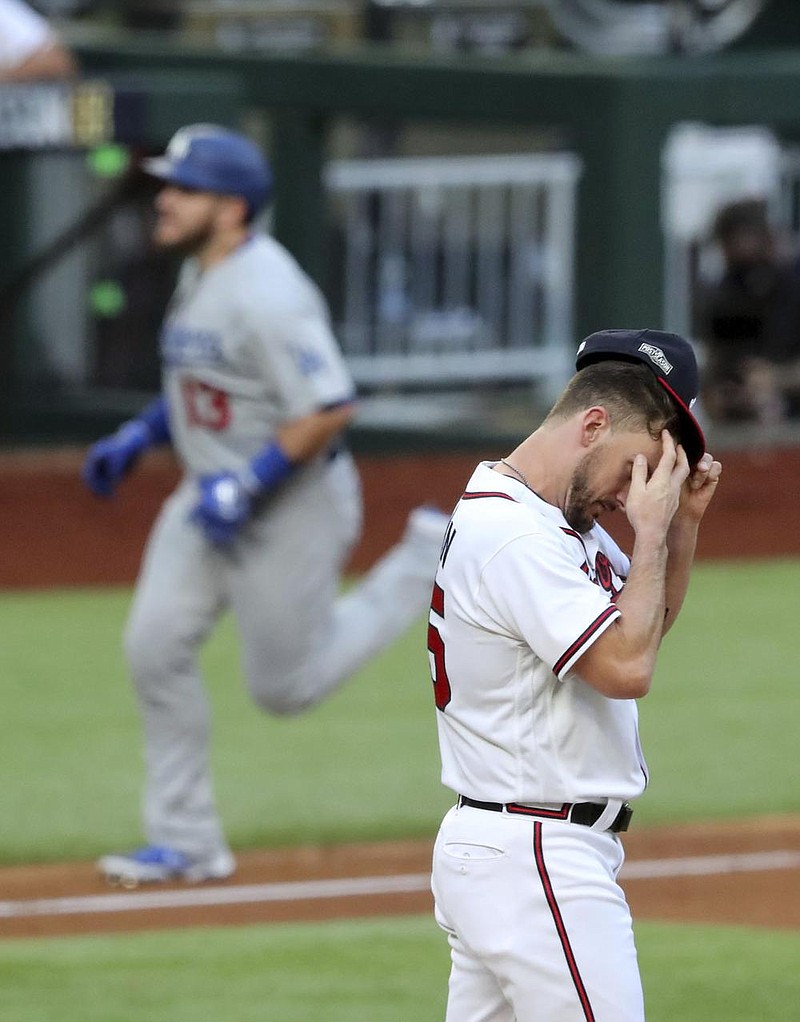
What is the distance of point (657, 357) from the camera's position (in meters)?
3.07

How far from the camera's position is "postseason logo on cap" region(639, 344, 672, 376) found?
10.0 ft

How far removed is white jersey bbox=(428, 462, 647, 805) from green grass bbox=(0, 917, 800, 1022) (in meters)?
1.91

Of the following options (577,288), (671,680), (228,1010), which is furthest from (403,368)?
(228,1010)

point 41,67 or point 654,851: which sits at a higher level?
point 41,67

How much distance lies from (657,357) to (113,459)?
3.76 m

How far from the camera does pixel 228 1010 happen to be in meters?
4.93

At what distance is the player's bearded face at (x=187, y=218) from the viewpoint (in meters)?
6.12

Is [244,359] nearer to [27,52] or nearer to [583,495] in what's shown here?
[583,495]

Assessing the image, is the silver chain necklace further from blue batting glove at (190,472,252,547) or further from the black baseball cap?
blue batting glove at (190,472,252,547)

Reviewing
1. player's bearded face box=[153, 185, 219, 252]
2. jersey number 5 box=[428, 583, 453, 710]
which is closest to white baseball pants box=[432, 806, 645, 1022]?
jersey number 5 box=[428, 583, 453, 710]

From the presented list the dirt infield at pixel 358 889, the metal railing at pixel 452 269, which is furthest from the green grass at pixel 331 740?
the metal railing at pixel 452 269

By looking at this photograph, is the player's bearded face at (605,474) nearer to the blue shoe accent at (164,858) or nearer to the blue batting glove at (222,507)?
the blue batting glove at (222,507)

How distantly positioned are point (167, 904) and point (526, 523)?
3269 millimetres

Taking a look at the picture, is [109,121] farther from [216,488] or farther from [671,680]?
[216,488]
